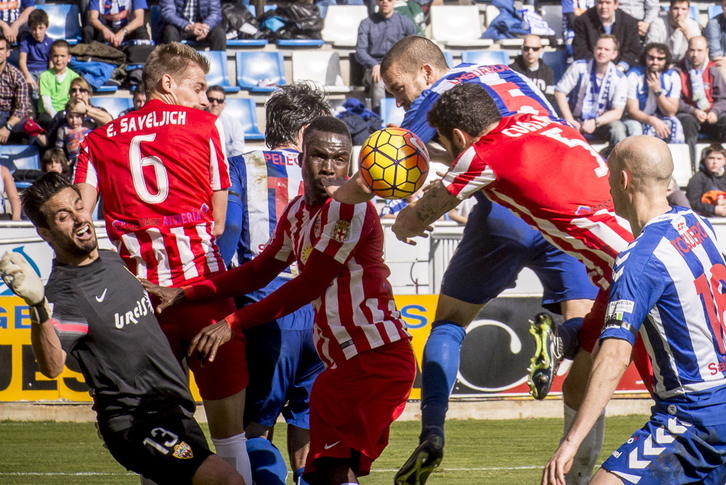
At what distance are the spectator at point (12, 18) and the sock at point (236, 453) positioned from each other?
992cm

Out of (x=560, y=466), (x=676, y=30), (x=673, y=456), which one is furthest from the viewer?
(x=676, y=30)

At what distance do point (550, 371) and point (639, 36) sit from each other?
392 inches

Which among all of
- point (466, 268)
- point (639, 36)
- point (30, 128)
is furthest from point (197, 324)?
point (639, 36)

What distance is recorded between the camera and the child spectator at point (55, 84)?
39.3ft

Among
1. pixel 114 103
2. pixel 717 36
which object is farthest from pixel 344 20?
pixel 717 36

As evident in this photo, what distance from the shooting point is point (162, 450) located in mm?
3922

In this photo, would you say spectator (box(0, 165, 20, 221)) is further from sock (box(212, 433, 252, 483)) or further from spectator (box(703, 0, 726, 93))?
spectator (box(703, 0, 726, 93))

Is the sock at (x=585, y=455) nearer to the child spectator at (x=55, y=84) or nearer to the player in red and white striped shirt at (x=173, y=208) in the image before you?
the player in red and white striped shirt at (x=173, y=208)

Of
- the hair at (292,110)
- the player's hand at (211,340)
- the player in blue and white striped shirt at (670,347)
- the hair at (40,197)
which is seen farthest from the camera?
the hair at (292,110)

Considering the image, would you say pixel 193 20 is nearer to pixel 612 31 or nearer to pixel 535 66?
pixel 535 66

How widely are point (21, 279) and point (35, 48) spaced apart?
33.1ft

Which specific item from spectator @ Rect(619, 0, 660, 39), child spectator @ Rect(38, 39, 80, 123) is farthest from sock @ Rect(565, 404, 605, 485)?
spectator @ Rect(619, 0, 660, 39)

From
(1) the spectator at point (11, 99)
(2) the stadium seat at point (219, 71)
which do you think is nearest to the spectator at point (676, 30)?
(2) the stadium seat at point (219, 71)

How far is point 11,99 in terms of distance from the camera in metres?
12.0
